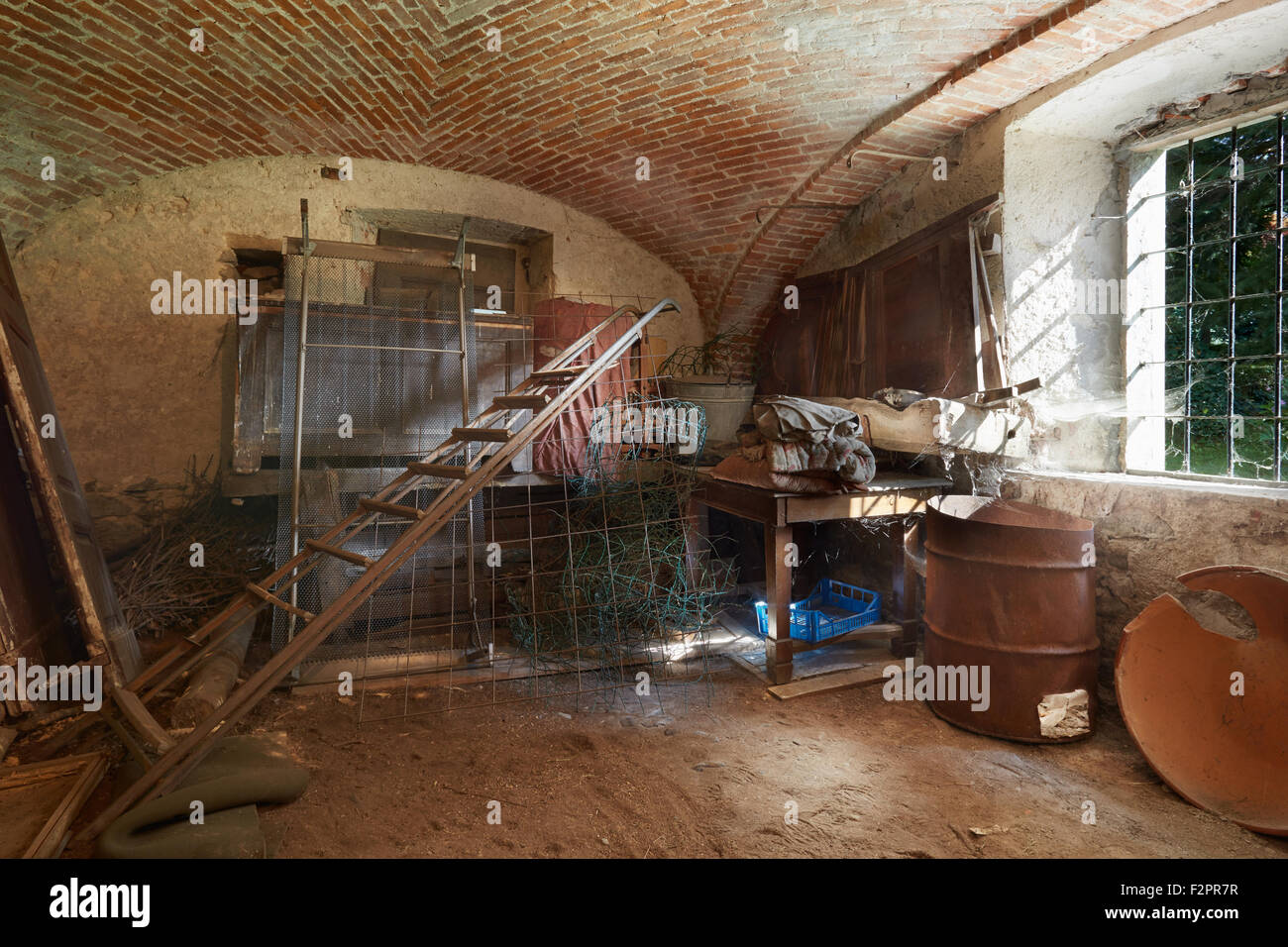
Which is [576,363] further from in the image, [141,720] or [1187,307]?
[1187,307]

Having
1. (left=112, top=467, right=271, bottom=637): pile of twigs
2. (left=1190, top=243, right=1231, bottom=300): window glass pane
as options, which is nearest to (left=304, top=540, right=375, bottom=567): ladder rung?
(left=112, top=467, right=271, bottom=637): pile of twigs

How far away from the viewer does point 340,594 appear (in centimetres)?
348

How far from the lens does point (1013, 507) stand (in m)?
3.78

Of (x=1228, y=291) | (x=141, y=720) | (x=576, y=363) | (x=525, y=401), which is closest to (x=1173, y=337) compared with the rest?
(x=1228, y=291)

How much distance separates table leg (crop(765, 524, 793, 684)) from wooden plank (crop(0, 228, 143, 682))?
348 centimetres

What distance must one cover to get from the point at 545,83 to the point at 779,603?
12.3 ft

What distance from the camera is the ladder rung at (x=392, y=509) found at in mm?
3146

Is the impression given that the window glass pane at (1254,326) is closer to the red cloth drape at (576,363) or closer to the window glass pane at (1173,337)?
the window glass pane at (1173,337)

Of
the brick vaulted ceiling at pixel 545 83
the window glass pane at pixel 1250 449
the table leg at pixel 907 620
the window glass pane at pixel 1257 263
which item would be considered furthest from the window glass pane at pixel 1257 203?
the table leg at pixel 907 620

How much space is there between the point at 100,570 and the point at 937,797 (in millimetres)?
4422

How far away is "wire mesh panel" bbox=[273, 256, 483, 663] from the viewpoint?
13.8 ft

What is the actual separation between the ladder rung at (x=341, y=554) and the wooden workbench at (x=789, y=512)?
223cm
